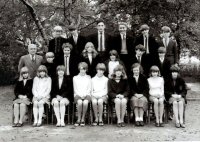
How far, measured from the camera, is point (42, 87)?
25.5 ft

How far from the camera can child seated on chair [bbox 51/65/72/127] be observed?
7.49 metres

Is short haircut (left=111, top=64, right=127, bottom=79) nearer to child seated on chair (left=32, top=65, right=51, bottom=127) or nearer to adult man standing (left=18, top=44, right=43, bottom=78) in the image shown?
child seated on chair (left=32, top=65, right=51, bottom=127)

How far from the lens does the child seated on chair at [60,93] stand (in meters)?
7.49

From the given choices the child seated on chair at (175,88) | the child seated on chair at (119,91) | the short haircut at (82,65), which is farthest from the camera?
the short haircut at (82,65)

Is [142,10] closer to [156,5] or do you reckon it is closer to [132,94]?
[156,5]

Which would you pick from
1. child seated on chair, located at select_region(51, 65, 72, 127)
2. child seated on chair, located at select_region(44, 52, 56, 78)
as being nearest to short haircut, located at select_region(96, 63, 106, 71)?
child seated on chair, located at select_region(51, 65, 72, 127)

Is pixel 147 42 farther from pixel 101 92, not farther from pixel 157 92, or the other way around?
pixel 101 92

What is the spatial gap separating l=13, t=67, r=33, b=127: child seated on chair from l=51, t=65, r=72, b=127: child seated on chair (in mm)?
538

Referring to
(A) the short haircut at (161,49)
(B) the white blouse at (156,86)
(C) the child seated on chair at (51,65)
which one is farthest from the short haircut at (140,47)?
(C) the child seated on chair at (51,65)

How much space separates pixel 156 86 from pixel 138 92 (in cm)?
43

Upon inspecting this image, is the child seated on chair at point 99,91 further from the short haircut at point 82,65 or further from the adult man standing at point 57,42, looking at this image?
the adult man standing at point 57,42

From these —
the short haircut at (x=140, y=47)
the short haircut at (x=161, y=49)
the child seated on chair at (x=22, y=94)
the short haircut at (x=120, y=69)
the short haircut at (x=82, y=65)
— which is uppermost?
the short haircut at (x=140, y=47)

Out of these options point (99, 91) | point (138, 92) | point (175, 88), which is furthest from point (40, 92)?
point (175, 88)

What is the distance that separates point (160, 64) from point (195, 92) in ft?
21.7
